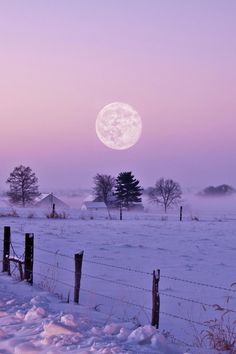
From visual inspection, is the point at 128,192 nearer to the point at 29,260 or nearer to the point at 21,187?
the point at 21,187

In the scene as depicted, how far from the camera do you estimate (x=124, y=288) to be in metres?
12.3

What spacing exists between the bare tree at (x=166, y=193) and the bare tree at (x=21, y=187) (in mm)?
40844

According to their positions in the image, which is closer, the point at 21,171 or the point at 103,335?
the point at 103,335

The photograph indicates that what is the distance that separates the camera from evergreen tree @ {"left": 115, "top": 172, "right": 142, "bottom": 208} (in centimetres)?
9200

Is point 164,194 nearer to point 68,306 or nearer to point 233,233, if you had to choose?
point 233,233

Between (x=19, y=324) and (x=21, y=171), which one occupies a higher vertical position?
(x=21, y=171)

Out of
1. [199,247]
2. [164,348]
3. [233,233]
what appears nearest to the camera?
[164,348]

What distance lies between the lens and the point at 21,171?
3270 inches

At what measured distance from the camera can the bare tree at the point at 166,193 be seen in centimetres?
11744

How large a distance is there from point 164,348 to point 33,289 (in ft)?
15.5

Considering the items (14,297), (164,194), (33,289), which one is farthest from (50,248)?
(164,194)

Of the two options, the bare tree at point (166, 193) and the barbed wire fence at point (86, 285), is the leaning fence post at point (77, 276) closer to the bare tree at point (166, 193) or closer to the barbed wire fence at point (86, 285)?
the barbed wire fence at point (86, 285)

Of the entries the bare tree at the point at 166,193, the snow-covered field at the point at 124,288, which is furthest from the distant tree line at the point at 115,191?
the snow-covered field at the point at 124,288

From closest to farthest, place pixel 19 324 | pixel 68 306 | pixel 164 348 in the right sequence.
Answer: pixel 164 348, pixel 19 324, pixel 68 306
